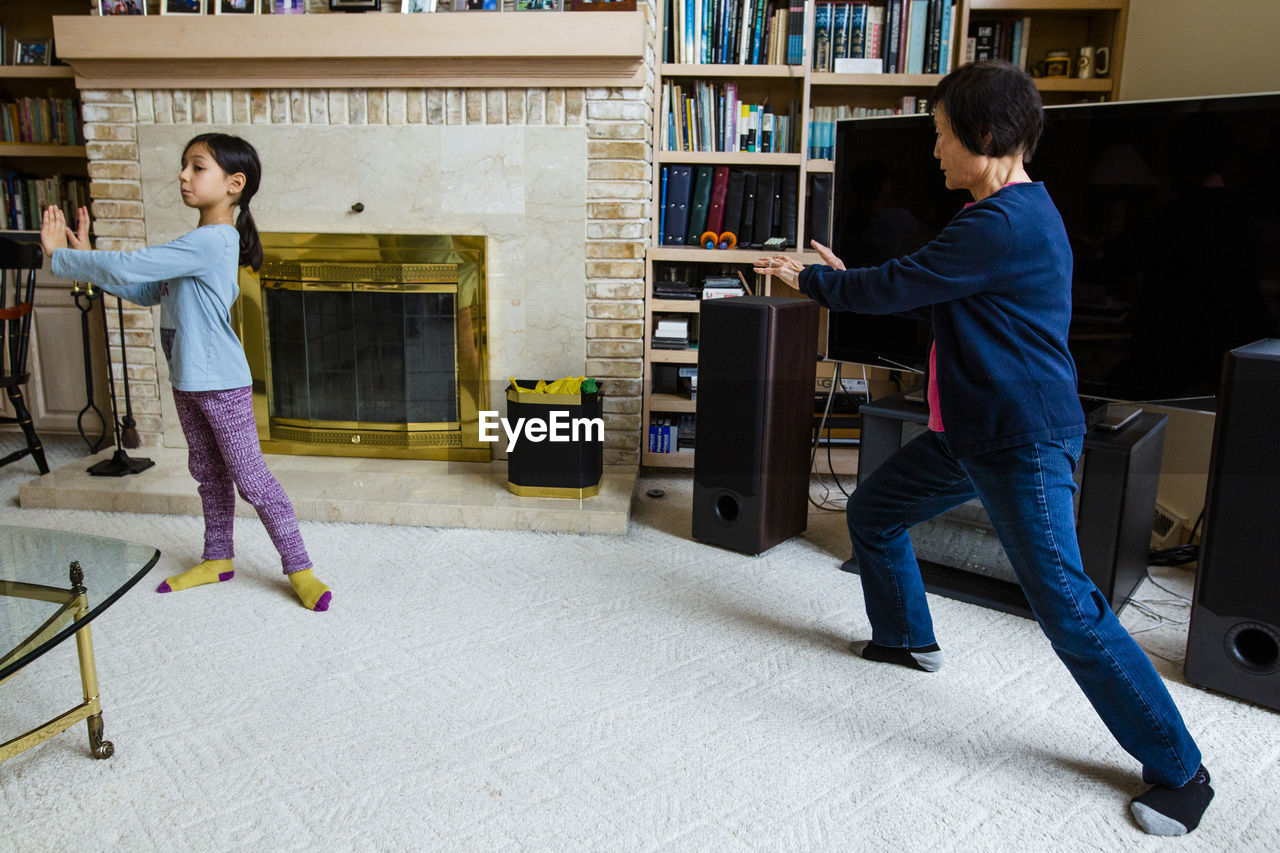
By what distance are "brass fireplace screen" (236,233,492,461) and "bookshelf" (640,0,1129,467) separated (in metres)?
0.68

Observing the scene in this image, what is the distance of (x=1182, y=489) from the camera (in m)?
2.90

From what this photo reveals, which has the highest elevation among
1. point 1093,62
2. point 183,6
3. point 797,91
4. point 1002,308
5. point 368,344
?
point 183,6

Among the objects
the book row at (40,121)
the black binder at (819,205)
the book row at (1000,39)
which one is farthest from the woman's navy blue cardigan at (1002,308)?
the book row at (40,121)

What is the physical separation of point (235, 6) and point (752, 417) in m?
2.33

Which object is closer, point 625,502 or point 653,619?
point 653,619

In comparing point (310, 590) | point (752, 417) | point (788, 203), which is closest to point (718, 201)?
point (788, 203)

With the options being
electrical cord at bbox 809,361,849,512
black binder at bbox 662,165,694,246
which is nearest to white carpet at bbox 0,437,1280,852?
electrical cord at bbox 809,361,849,512

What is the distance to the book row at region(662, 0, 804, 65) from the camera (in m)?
3.35

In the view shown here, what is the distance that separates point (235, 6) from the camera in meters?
3.22

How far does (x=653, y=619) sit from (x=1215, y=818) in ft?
3.96

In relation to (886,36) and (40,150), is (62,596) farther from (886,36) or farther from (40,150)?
(886,36)

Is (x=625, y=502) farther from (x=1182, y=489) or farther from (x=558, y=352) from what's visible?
(x=1182, y=489)

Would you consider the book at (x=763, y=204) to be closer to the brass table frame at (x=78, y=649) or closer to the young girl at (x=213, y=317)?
the young girl at (x=213, y=317)

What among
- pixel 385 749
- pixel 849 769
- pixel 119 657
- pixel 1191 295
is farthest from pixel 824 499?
pixel 119 657
